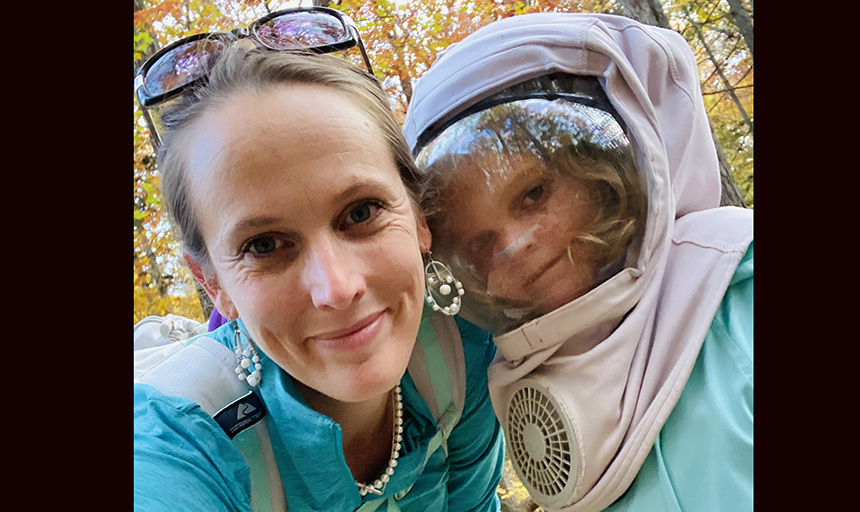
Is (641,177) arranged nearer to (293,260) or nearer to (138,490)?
(293,260)

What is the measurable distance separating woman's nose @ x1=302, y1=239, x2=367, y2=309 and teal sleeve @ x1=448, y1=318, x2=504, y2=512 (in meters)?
0.39

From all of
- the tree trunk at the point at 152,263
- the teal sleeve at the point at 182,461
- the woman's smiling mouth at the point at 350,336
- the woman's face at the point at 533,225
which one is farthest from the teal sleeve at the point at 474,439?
the tree trunk at the point at 152,263

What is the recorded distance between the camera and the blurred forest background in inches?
46.7

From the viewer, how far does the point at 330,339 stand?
0.78 m

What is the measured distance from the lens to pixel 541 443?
892mm

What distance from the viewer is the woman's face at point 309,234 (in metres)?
0.74

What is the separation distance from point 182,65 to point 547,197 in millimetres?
610

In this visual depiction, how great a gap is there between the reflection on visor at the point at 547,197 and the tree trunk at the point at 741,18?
1.35 feet

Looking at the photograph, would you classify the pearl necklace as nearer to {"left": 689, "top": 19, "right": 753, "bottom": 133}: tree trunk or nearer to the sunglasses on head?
the sunglasses on head

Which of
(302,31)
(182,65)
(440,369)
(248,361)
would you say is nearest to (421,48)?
(302,31)

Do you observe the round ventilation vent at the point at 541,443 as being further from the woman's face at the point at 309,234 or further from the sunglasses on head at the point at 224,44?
the sunglasses on head at the point at 224,44

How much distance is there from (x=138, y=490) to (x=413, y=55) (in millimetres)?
1319

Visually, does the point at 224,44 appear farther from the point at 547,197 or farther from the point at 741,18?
the point at 741,18

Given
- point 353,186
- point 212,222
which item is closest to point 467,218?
point 353,186
